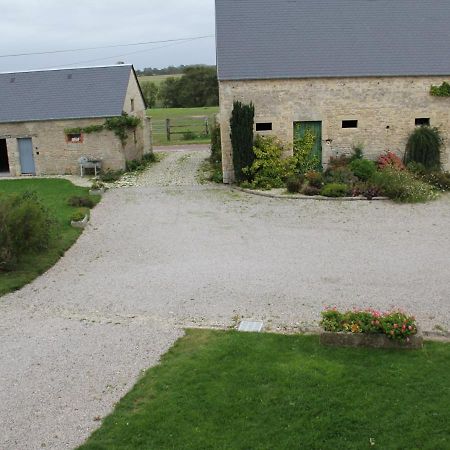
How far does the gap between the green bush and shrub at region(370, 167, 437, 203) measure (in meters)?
10.8

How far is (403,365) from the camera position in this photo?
775 cm

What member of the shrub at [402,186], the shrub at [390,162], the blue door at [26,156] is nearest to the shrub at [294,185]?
the shrub at [402,186]

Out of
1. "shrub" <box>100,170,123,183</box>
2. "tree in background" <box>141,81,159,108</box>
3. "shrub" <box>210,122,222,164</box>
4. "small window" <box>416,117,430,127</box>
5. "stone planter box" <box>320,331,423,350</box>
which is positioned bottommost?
"stone planter box" <box>320,331,423,350</box>

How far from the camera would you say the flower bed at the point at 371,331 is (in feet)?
27.0

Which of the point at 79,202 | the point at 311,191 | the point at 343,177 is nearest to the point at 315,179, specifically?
the point at 311,191

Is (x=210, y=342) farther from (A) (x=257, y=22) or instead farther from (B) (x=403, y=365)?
(A) (x=257, y=22)

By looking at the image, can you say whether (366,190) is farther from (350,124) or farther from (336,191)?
(350,124)

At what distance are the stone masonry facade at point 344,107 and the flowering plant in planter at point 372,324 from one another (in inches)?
513

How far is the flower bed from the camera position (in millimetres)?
8219

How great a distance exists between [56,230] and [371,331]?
369 inches

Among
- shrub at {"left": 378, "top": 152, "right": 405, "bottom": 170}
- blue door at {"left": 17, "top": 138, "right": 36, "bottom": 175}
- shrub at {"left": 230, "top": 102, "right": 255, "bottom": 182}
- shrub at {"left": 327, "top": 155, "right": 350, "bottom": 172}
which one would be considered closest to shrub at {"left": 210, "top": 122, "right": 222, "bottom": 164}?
shrub at {"left": 230, "top": 102, "right": 255, "bottom": 182}

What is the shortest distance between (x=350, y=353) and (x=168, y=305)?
378 centimetres

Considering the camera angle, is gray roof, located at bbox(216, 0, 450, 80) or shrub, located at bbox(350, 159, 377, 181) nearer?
shrub, located at bbox(350, 159, 377, 181)

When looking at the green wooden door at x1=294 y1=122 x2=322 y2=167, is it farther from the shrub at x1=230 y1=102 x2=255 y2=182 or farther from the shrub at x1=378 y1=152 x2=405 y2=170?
the shrub at x1=378 y1=152 x2=405 y2=170
